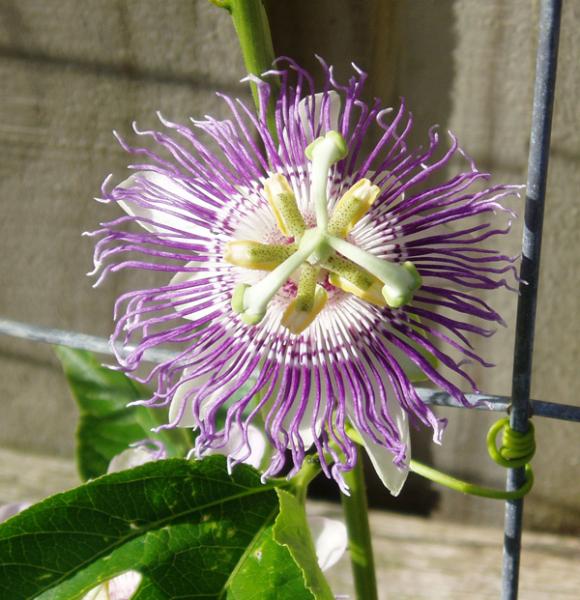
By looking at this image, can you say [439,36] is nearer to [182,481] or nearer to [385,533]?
[182,481]

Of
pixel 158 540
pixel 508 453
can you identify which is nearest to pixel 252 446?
pixel 158 540

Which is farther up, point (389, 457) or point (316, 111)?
point (316, 111)

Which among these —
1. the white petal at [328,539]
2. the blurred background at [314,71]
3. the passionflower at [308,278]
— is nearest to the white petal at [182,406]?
the passionflower at [308,278]

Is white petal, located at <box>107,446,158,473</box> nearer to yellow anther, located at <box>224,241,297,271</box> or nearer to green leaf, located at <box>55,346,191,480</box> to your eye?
green leaf, located at <box>55,346,191,480</box>

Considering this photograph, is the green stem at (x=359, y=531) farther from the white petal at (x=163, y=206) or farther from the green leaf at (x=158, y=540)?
the white petal at (x=163, y=206)

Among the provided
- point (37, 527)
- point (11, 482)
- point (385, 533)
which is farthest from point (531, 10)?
point (11, 482)

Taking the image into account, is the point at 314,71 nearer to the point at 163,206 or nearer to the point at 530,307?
the point at 163,206

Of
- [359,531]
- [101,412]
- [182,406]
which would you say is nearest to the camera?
[182,406]

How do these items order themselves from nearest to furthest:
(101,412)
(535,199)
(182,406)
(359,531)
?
(535,199) → (182,406) → (359,531) → (101,412)
